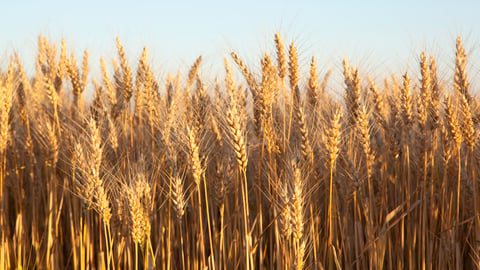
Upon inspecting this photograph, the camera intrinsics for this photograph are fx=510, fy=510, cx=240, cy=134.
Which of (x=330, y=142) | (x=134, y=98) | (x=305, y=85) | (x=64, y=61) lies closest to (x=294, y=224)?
(x=330, y=142)

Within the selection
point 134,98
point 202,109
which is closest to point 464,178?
point 202,109

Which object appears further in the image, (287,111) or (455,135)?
(287,111)

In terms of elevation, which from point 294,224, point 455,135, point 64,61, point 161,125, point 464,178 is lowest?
point 294,224

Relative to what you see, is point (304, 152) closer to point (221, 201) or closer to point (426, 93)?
point (221, 201)

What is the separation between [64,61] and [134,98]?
0.58 meters

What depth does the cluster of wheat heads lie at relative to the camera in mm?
2365

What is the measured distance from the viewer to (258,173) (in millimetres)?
2863

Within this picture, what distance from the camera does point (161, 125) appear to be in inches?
110

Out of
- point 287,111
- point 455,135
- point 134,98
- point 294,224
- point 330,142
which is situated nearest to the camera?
point 294,224

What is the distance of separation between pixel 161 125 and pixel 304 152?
822 mm

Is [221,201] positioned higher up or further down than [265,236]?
higher up

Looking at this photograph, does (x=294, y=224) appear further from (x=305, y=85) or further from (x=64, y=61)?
(x=64, y=61)

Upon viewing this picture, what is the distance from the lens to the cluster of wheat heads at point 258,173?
2.37 metres

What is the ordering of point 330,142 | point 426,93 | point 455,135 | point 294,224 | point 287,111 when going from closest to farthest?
point 294,224 → point 330,142 → point 455,135 → point 426,93 → point 287,111
